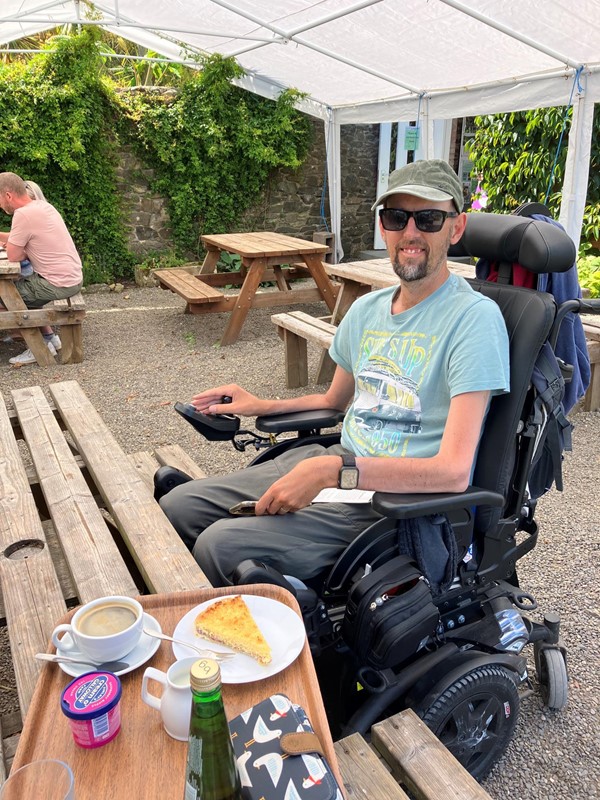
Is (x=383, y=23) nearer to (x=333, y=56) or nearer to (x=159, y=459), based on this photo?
(x=333, y=56)

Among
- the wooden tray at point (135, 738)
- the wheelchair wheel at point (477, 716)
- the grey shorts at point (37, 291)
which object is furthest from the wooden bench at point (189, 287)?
the wooden tray at point (135, 738)

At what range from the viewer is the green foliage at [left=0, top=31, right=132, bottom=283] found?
7289 mm

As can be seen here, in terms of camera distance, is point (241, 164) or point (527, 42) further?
point (241, 164)

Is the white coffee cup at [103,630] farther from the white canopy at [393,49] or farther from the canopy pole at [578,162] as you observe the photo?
the canopy pole at [578,162]

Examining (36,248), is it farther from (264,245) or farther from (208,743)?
(208,743)

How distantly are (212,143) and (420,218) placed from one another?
7.35 metres

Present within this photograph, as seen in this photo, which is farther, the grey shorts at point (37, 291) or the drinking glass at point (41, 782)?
the grey shorts at point (37, 291)

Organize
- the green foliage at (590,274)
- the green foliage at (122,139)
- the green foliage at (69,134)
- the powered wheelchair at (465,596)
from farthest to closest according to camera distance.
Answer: the green foliage at (122,139) → the green foliage at (69,134) → the green foliage at (590,274) → the powered wheelchair at (465,596)

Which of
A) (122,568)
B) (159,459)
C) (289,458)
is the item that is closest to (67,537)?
(122,568)

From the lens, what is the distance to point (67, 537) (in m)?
1.69

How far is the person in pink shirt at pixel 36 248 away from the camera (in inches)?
205

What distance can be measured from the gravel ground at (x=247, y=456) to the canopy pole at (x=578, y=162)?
6.29 feet

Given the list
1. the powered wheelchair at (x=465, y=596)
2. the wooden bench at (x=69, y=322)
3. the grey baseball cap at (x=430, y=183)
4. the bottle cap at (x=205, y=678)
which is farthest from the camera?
the wooden bench at (x=69, y=322)

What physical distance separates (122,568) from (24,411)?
1.43 m
